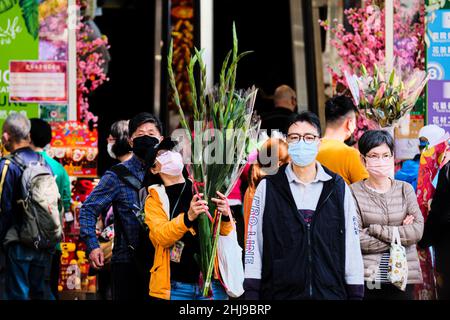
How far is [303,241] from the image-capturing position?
639 cm

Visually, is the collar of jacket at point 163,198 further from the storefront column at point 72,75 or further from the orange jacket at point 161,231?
the storefront column at point 72,75

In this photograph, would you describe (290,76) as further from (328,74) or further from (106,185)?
(106,185)

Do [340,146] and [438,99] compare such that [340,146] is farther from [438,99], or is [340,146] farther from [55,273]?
[55,273]

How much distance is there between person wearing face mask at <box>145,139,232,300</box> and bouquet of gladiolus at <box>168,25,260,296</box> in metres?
0.07

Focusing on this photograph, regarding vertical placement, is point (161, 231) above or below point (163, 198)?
below

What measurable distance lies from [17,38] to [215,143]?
456cm

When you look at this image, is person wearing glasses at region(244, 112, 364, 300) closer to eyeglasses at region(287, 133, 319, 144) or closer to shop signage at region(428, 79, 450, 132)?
eyeglasses at region(287, 133, 319, 144)

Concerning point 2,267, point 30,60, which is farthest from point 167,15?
point 2,267

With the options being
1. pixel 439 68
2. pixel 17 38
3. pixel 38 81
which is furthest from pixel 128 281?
pixel 439 68

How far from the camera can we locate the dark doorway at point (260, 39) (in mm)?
14773

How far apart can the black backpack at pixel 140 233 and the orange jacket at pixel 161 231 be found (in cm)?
21

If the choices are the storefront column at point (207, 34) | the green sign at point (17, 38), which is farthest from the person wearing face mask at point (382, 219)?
the storefront column at point (207, 34)

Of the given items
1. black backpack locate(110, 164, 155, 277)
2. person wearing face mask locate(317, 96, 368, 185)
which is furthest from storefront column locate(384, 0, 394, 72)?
black backpack locate(110, 164, 155, 277)

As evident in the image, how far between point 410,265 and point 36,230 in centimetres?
310
